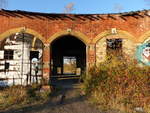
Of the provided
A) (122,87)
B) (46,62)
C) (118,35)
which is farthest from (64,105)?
(118,35)

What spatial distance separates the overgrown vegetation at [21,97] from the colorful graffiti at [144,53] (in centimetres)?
677

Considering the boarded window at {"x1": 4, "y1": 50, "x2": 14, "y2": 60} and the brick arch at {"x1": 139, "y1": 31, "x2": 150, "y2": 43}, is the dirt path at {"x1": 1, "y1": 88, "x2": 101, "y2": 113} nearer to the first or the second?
the boarded window at {"x1": 4, "y1": 50, "x2": 14, "y2": 60}

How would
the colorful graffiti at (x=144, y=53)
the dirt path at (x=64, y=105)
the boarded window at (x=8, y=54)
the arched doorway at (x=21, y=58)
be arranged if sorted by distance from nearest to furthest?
the dirt path at (x=64, y=105) < the colorful graffiti at (x=144, y=53) < the arched doorway at (x=21, y=58) < the boarded window at (x=8, y=54)

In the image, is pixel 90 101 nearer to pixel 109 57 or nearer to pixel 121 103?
pixel 121 103

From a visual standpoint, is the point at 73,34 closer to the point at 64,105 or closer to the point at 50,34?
the point at 50,34

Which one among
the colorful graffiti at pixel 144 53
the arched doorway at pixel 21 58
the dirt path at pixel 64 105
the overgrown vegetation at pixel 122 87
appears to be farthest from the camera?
the arched doorway at pixel 21 58

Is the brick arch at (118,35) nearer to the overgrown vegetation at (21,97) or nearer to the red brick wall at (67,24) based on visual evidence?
the red brick wall at (67,24)

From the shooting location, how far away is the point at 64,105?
11.4 m

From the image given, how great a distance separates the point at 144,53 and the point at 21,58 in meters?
8.47

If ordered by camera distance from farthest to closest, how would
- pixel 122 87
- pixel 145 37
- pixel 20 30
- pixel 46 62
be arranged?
pixel 20 30 → pixel 46 62 → pixel 145 37 → pixel 122 87

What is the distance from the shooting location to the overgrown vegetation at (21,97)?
11.2 meters

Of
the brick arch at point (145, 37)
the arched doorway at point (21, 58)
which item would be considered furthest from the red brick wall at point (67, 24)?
the brick arch at point (145, 37)

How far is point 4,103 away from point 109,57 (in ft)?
19.9

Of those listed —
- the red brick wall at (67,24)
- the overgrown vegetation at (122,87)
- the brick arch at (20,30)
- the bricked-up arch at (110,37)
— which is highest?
the red brick wall at (67,24)
